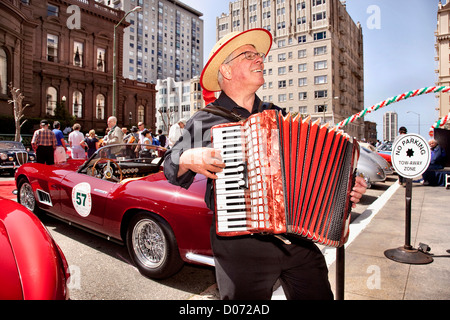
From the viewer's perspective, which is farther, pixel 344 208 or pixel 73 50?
pixel 73 50

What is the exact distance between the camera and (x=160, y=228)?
10.2 ft

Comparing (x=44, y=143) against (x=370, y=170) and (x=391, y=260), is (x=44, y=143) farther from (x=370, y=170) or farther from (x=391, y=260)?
(x=370, y=170)

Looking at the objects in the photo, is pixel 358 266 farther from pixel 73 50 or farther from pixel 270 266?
pixel 73 50

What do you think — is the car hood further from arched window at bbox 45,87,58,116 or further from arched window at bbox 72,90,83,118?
arched window at bbox 72,90,83,118

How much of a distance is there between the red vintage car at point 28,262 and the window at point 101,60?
39079 mm

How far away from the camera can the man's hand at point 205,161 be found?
1492mm

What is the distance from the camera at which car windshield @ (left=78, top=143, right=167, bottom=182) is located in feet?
14.4

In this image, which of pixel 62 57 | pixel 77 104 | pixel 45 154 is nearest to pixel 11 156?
pixel 45 154

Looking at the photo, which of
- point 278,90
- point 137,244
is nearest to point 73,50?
point 137,244

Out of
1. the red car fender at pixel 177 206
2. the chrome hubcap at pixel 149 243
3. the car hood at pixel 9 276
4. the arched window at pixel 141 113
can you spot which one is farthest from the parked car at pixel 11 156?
the arched window at pixel 141 113

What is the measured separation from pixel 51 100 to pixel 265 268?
37.2m

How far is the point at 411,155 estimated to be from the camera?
13.8 ft

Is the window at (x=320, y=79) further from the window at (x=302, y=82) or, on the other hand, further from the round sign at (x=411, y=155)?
the round sign at (x=411, y=155)
